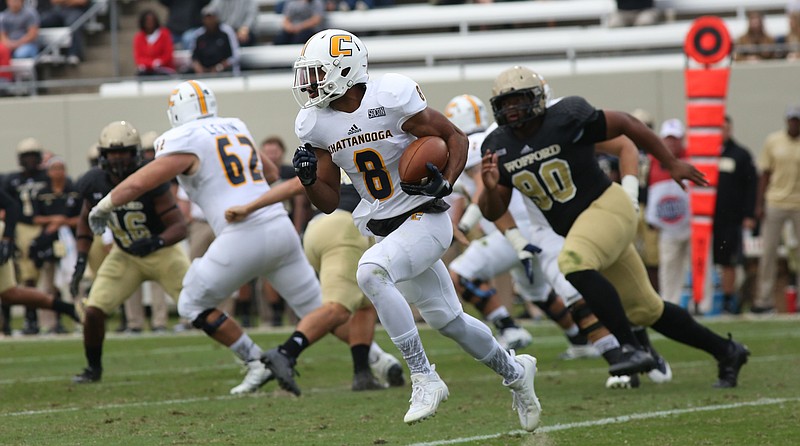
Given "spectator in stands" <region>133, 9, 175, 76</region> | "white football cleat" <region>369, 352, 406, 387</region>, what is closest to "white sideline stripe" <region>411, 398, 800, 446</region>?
"white football cleat" <region>369, 352, 406, 387</region>

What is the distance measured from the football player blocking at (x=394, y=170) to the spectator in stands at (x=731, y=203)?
23.4 ft

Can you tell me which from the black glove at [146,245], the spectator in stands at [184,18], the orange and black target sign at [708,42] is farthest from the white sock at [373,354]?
the spectator in stands at [184,18]

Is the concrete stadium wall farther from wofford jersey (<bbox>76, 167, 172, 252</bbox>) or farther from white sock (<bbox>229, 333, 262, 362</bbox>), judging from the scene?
white sock (<bbox>229, 333, 262, 362</bbox>)

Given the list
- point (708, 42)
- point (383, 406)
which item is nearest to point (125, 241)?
point (383, 406)

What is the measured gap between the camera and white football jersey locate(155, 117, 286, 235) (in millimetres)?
7242

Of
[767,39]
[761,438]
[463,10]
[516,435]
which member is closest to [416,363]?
[516,435]

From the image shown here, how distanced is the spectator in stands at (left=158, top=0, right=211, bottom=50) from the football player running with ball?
29.4ft

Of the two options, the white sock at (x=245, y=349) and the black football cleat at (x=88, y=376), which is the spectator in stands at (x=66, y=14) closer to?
the black football cleat at (x=88, y=376)

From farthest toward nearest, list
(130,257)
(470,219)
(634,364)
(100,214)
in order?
1. (470,219)
2. (130,257)
3. (100,214)
4. (634,364)

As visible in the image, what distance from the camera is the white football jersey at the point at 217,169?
724 cm

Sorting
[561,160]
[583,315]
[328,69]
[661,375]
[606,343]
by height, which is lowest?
[661,375]

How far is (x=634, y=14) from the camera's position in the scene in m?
15.9

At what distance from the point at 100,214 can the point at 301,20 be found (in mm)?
9771

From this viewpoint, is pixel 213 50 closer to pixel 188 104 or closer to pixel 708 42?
pixel 708 42
